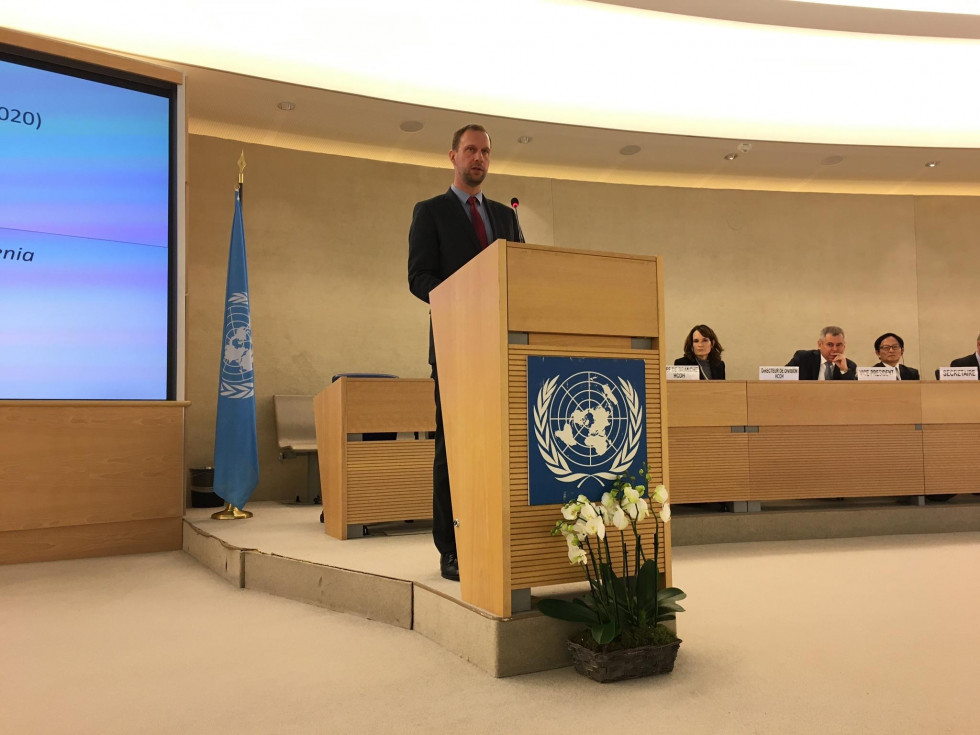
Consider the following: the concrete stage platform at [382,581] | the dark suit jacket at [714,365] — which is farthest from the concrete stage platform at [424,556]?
the dark suit jacket at [714,365]

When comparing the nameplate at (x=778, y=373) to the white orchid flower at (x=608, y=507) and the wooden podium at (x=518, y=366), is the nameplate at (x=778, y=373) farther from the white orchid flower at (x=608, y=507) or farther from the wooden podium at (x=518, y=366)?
the white orchid flower at (x=608, y=507)

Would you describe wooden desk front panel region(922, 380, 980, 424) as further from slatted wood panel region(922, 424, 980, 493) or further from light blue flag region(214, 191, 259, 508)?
light blue flag region(214, 191, 259, 508)

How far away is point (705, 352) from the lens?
547cm

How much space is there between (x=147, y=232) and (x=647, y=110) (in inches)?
164

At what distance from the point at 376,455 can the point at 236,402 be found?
166 cm

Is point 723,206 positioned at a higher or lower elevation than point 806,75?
lower

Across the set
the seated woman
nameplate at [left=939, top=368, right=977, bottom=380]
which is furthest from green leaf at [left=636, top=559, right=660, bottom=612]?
nameplate at [left=939, top=368, right=977, bottom=380]

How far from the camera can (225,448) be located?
5.00 m

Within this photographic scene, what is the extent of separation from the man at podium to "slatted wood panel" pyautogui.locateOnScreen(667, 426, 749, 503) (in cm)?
201

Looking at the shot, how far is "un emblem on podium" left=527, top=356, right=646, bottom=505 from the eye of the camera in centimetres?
205

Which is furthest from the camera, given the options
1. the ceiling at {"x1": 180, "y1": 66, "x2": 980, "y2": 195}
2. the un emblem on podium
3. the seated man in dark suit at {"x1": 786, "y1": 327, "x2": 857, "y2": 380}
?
the ceiling at {"x1": 180, "y1": 66, "x2": 980, "y2": 195}

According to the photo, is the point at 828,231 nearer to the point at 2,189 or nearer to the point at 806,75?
the point at 806,75

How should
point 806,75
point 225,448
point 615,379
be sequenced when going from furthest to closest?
point 806,75, point 225,448, point 615,379

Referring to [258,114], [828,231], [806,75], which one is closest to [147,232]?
[258,114]
